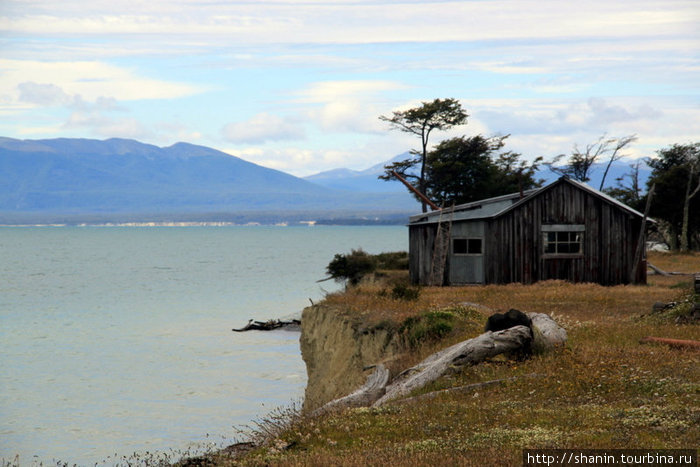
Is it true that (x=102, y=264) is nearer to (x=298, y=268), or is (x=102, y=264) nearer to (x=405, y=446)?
(x=298, y=268)

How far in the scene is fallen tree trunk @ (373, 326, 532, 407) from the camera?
16188mm

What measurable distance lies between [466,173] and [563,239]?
134 feet

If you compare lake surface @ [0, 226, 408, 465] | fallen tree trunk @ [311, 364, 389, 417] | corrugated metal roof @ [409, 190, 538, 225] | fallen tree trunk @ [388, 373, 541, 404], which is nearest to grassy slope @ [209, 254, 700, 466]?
fallen tree trunk @ [388, 373, 541, 404]

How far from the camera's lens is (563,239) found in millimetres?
40938

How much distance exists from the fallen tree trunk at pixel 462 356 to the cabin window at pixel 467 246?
24010mm

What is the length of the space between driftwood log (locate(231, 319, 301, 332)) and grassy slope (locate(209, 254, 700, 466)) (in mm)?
28332

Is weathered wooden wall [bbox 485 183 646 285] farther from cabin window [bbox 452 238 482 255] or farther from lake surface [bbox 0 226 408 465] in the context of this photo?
lake surface [bbox 0 226 408 465]

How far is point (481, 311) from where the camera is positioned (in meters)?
25.9

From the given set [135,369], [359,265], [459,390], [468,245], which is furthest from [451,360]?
[359,265]

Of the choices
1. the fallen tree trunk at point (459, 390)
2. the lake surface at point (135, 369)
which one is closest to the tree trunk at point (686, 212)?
the lake surface at point (135, 369)

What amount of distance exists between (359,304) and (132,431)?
34.3ft

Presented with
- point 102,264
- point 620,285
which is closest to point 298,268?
point 102,264

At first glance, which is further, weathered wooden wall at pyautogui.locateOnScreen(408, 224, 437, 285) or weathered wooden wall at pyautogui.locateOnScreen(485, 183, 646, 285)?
weathered wooden wall at pyautogui.locateOnScreen(408, 224, 437, 285)

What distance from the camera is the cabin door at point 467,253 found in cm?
4084
